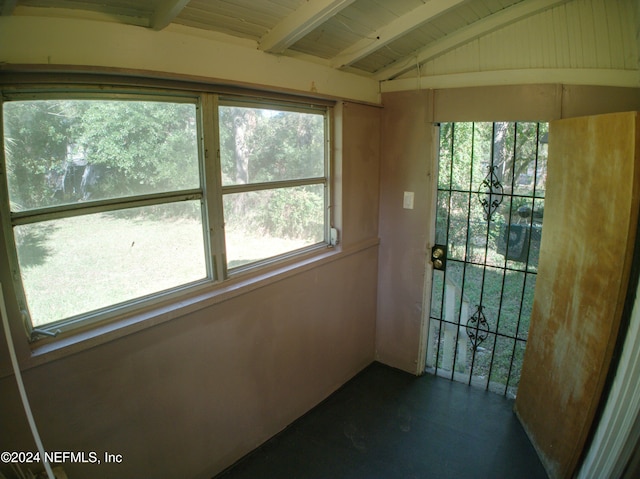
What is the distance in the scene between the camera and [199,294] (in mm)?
1804

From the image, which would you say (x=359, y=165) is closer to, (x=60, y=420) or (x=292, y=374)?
(x=292, y=374)

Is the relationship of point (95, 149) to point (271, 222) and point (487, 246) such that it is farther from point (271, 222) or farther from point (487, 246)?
point (487, 246)

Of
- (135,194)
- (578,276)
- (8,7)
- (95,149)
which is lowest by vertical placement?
(578,276)

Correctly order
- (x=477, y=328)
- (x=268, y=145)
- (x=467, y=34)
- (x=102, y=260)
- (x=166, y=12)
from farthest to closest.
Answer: (x=477, y=328), (x=467, y=34), (x=268, y=145), (x=102, y=260), (x=166, y=12)

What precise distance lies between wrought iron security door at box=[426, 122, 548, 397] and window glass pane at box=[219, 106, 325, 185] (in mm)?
999

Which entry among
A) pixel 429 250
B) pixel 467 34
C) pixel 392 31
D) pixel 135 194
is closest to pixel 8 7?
pixel 135 194

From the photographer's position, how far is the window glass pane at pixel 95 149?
127cm

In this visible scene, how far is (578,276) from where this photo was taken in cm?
188

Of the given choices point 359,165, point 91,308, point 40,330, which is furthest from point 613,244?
point 40,330

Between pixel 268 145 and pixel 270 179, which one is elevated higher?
pixel 268 145

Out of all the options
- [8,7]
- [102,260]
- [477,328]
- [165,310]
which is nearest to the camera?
[8,7]

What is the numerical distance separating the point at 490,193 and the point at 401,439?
175cm

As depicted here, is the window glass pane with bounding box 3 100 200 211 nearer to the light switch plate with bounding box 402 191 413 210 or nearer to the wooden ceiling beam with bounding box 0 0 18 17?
the wooden ceiling beam with bounding box 0 0 18 17

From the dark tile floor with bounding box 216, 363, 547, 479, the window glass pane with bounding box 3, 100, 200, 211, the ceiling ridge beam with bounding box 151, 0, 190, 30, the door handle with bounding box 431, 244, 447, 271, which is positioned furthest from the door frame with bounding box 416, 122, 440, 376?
the ceiling ridge beam with bounding box 151, 0, 190, 30
